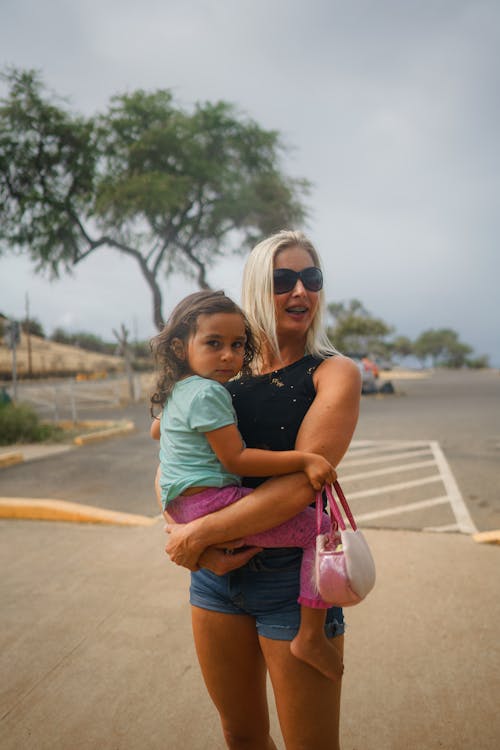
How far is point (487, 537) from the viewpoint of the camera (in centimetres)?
457

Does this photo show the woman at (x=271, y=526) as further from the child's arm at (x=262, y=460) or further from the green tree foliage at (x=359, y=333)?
the green tree foliage at (x=359, y=333)

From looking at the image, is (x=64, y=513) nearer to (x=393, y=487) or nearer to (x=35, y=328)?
(x=393, y=487)

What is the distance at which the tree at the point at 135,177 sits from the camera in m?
19.8

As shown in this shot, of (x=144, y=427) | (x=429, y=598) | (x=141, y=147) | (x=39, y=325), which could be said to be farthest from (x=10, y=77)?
(x=39, y=325)

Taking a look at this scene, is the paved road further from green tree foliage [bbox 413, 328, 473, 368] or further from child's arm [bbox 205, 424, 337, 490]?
green tree foliage [bbox 413, 328, 473, 368]

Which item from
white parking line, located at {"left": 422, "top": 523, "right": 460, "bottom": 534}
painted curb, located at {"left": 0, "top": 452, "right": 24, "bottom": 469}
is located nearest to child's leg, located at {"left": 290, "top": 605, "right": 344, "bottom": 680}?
white parking line, located at {"left": 422, "top": 523, "right": 460, "bottom": 534}

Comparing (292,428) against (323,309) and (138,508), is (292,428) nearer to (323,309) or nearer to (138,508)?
(323,309)

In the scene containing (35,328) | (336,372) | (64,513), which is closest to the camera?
(336,372)

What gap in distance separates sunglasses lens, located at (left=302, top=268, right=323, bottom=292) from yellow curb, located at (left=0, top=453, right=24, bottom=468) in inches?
333

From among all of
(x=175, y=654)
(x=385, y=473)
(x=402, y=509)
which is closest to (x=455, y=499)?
(x=402, y=509)

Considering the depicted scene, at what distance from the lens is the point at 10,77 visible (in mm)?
19203

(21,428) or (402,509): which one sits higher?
(21,428)

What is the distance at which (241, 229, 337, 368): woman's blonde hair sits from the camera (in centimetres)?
188

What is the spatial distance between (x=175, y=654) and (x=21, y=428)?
33.0 ft
